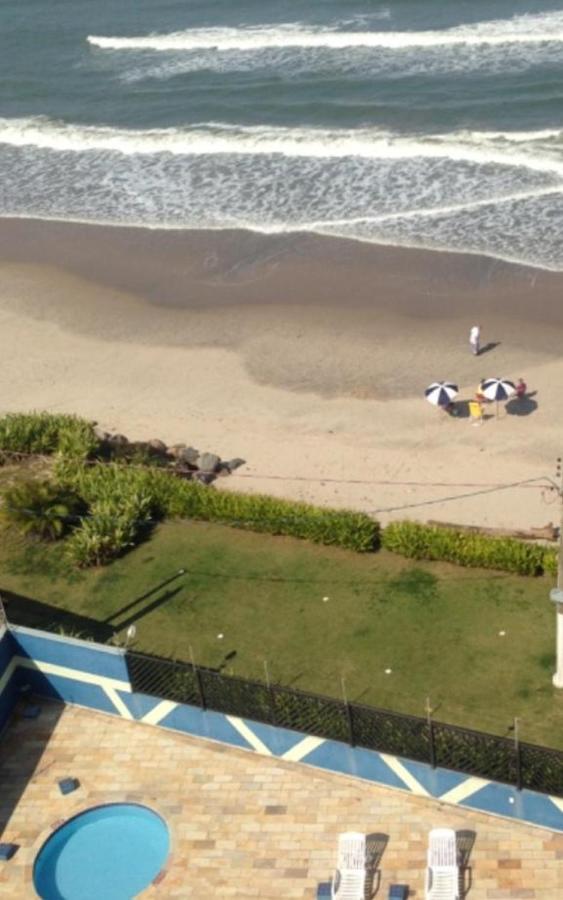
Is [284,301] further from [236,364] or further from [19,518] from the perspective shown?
[19,518]

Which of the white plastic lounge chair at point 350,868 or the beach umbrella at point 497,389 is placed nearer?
the white plastic lounge chair at point 350,868

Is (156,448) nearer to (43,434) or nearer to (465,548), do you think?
(43,434)

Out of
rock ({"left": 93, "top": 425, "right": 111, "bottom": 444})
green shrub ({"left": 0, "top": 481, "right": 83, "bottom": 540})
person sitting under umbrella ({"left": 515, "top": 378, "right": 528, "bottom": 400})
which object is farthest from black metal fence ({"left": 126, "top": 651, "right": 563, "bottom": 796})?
person sitting under umbrella ({"left": 515, "top": 378, "right": 528, "bottom": 400})

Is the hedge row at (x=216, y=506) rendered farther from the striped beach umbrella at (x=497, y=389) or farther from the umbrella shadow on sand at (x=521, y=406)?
the umbrella shadow on sand at (x=521, y=406)

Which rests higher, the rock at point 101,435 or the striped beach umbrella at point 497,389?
the striped beach umbrella at point 497,389

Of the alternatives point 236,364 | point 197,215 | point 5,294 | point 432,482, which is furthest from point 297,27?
point 432,482

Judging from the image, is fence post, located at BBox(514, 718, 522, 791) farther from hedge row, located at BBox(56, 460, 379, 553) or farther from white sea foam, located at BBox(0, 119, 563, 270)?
white sea foam, located at BBox(0, 119, 563, 270)

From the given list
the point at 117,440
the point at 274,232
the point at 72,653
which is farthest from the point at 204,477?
the point at 274,232

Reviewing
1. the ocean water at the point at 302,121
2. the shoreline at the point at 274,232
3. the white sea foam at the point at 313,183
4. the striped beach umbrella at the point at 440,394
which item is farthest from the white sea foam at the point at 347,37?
the striped beach umbrella at the point at 440,394
